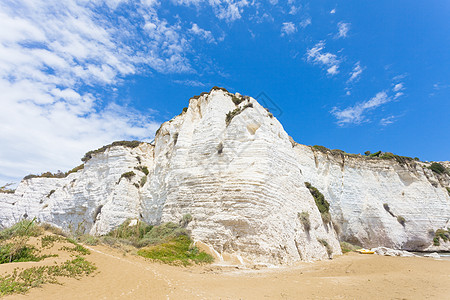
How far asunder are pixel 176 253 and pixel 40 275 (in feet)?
23.6

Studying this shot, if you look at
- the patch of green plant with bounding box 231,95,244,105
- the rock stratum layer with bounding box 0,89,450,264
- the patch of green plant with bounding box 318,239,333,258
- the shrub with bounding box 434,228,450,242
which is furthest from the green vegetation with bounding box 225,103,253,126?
the shrub with bounding box 434,228,450,242

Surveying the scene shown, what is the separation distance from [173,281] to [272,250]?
6.83 meters

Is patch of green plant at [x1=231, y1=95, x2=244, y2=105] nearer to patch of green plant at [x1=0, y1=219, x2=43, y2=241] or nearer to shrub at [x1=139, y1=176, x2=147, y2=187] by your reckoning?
shrub at [x1=139, y1=176, x2=147, y2=187]

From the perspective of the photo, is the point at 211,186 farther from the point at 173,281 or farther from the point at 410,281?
the point at 410,281

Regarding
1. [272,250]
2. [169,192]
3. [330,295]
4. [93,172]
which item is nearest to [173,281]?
[330,295]

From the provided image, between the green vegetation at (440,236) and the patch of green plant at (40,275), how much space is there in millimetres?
33720

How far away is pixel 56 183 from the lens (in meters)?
30.8

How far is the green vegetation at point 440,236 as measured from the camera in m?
26.9

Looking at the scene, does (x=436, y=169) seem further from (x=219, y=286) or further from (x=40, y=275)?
(x=40, y=275)

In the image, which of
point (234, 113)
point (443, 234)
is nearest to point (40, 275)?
point (234, 113)

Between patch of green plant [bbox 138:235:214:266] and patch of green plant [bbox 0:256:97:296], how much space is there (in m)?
4.13

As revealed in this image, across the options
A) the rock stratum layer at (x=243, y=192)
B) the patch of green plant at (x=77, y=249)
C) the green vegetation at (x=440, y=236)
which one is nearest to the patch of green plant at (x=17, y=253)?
the patch of green plant at (x=77, y=249)

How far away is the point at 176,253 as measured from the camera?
12727 mm

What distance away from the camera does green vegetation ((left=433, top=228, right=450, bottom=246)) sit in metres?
26.9
